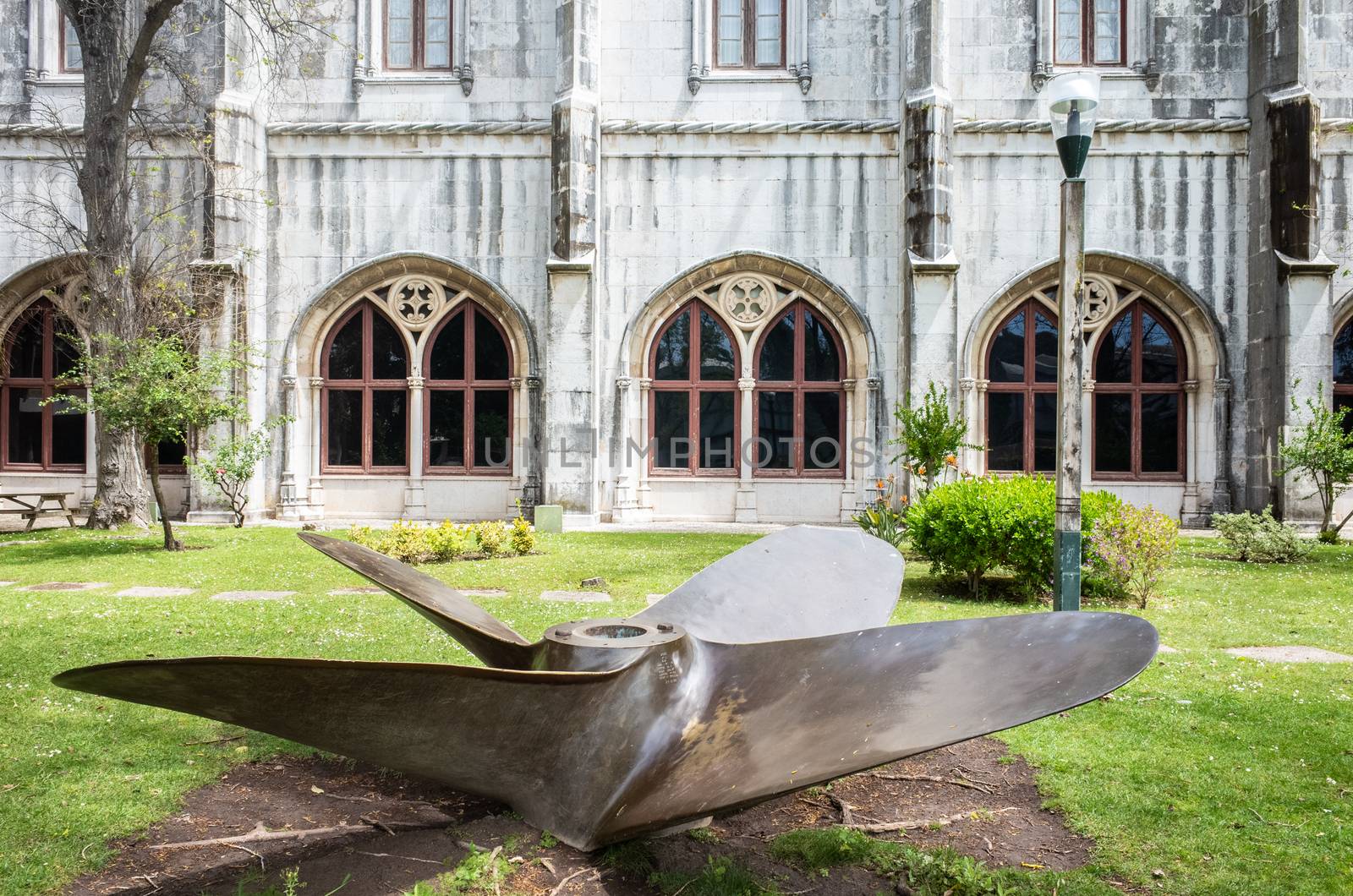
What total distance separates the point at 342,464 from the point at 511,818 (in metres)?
11.6

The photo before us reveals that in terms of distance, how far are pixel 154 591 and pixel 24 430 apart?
349 inches

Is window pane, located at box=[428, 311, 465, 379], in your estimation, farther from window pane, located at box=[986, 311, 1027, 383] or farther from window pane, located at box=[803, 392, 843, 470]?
window pane, located at box=[986, 311, 1027, 383]

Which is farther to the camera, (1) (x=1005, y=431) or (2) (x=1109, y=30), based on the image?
(1) (x=1005, y=431)

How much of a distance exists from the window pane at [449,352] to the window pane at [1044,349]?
8.58 metres

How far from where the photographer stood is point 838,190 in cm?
1304

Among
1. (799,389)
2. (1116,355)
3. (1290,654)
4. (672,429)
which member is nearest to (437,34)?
(672,429)

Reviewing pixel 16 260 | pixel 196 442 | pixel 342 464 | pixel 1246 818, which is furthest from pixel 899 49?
pixel 16 260

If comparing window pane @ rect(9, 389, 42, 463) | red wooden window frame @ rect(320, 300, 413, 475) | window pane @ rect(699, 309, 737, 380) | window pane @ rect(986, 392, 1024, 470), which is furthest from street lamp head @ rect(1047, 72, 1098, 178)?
window pane @ rect(9, 389, 42, 463)

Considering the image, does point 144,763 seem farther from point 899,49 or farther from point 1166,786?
point 899,49

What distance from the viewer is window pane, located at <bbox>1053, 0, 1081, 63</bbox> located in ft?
43.3

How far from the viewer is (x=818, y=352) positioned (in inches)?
530

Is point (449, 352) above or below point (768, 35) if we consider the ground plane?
below

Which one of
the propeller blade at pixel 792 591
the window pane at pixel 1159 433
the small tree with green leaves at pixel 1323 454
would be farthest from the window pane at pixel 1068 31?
the propeller blade at pixel 792 591

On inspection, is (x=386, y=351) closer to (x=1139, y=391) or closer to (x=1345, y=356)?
(x=1139, y=391)
